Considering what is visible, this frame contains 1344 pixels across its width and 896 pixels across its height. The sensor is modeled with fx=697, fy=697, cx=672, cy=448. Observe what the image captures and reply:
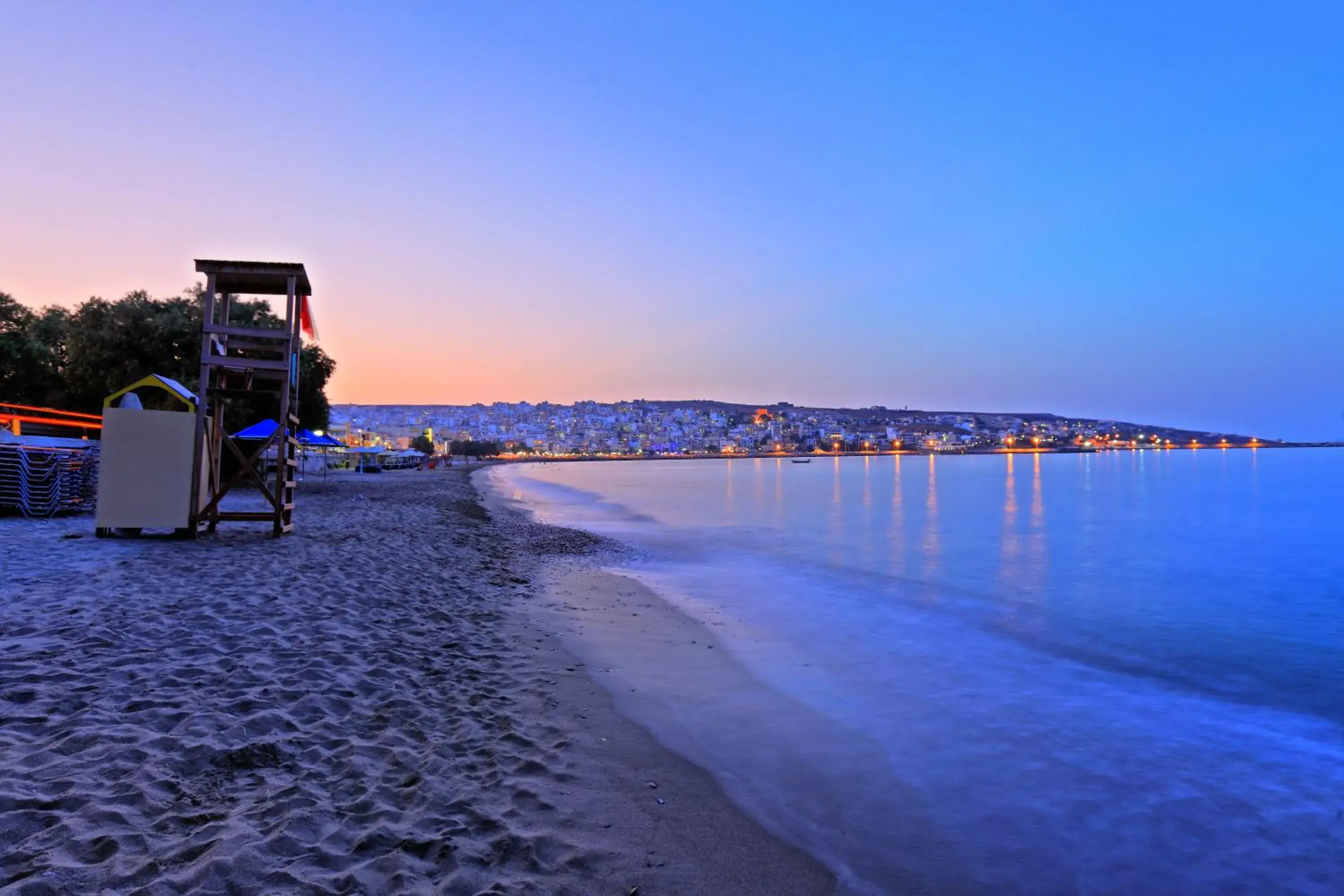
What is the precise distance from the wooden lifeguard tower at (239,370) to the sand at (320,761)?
142 inches

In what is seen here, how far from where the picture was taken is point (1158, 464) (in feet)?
354

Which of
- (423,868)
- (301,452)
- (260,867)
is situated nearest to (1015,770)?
(423,868)

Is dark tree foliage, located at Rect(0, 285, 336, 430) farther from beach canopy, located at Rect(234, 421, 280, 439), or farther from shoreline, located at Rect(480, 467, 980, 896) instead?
shoreline, located at Rect(480, 467, 980, 896)

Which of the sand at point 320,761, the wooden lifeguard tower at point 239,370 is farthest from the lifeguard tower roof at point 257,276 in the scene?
the sand at point 320,761

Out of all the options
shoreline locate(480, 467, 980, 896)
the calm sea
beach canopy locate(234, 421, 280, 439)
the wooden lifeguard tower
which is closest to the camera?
shoreline locate(480, 467, 980, 896)

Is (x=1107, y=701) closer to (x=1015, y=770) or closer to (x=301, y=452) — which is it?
(x=1015, y=770)

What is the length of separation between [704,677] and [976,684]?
3.03 metres

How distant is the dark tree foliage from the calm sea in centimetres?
1771

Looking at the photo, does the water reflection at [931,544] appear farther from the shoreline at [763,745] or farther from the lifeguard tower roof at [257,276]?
the lifeguard tower roof at [257,276]

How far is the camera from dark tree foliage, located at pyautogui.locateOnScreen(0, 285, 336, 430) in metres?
24.4

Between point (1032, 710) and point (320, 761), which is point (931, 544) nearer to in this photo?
point (1032, 710)

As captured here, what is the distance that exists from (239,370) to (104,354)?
59.4 ft

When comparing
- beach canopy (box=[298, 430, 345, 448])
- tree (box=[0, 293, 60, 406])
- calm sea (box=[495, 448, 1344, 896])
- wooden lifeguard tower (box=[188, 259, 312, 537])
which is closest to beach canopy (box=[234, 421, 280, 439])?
beach canopy (box=[298, 430, 345, 448])

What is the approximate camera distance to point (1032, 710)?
6.72 meters
